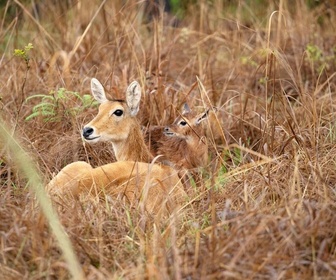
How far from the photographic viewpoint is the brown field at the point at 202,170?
4.93m

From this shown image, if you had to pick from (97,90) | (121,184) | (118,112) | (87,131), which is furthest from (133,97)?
(121,184)

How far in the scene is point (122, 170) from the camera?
6715mm

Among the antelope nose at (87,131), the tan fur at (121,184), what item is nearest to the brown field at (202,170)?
the tan fur at (121,184)

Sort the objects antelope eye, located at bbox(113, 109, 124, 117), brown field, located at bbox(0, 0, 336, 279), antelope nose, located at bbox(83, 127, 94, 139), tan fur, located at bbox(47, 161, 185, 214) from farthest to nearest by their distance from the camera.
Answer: antelope eye, located at bbox(113, 109, 124, 117), antelope nose, located at bbox(83, 127, 94, 139), tan fur, located at bbox(47, 161, 185, 214), brown field, located at bbox(0, 0, 336, 279)

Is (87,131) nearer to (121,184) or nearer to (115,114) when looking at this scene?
(115,114)

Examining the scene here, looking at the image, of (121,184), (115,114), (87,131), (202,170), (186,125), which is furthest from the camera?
(186,125)

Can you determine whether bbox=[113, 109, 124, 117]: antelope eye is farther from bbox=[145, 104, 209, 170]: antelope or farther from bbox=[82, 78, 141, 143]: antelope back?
bbox=[145, 104, 209, 170]: antelope

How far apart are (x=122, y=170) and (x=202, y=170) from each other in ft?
2.69

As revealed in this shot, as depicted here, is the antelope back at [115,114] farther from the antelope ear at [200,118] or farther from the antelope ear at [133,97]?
the antelope ear at [200,118]

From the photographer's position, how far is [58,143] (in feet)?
25.2

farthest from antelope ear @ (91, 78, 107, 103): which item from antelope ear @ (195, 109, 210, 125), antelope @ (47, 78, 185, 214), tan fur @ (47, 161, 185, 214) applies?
tan fur @ (47, 161, 185, 214)

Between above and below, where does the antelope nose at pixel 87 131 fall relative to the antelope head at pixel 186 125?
above

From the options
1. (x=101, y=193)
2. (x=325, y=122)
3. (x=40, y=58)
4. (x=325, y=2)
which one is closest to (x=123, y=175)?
(x=101, y=193)

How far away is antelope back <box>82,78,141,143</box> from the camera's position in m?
7.61
